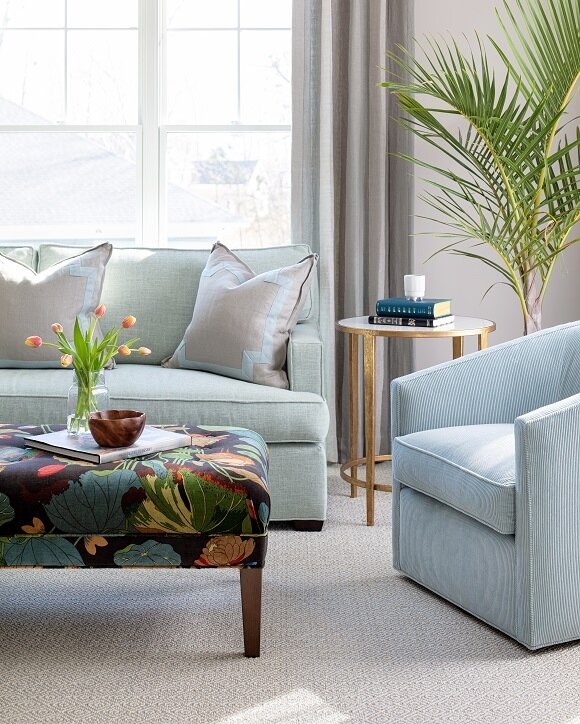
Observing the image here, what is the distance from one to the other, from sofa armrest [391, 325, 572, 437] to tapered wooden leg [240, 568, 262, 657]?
0.75 metres

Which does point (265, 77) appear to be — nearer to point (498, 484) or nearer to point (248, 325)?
point (248, 325)

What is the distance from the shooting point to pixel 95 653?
2.40 m

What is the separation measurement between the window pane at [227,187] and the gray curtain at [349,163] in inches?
9.4

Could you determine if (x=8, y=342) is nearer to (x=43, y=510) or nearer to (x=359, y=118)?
(x=43, y=510)

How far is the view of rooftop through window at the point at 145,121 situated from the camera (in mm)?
4387

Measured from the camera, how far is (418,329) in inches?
139

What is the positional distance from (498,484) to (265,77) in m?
2.63

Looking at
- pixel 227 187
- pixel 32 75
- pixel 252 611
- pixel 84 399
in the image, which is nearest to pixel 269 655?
pixel 252 611

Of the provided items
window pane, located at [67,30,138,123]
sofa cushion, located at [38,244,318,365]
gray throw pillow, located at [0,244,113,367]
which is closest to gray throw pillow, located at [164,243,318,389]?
sofa cushion, located at [38,244,318,365]

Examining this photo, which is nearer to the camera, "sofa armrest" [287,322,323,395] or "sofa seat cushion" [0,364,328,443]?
"sofa seat cushion" [0,364,328,443]

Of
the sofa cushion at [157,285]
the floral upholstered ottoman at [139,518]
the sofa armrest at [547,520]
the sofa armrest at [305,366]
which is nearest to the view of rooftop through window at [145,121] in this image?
the sofa cushion at [157,285]

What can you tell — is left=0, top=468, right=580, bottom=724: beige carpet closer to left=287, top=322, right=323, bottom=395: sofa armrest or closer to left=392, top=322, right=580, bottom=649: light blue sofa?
left=392, top=322, right=580, bottom=649: light blue sofa

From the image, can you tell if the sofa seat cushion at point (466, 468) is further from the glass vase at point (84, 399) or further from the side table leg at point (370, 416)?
the glass vase at point (84, 399)

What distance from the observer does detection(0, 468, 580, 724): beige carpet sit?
6.96ft
